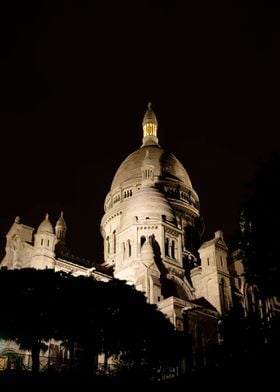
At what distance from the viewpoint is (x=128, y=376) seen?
2859 cm

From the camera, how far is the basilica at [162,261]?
166 feet

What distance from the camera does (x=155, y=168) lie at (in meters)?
76.3

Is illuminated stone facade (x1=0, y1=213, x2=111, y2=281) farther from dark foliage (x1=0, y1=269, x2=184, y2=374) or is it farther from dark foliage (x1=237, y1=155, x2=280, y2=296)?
dark foliage (x1=237, y1=155, x2=280, y2=296)

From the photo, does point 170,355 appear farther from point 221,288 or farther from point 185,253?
point 185,253

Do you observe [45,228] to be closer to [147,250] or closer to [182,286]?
Result: [147,250]

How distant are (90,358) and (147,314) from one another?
5.68 meters

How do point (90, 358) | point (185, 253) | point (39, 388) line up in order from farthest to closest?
point (185, 253) → point (90, 358) → point (39, 388)

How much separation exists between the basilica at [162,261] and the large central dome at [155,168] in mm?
4343

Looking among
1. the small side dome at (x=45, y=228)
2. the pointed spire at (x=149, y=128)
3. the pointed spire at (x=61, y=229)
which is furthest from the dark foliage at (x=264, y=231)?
the pointed spire at (x=149, y=128)

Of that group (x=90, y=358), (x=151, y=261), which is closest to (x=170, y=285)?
(x=151, y=261)

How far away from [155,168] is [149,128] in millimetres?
13849

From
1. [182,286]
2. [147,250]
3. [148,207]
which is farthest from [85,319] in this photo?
[148,207]

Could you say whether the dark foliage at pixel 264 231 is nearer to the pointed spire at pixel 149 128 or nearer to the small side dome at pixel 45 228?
the small side dome at pixel 45 228

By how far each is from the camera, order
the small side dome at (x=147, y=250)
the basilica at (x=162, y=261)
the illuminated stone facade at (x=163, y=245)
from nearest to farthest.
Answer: the basilica at (x=162, y=261)
the illuminated stone facade at (x=163, y=245)
the small side dome at (x=147, y=250)
